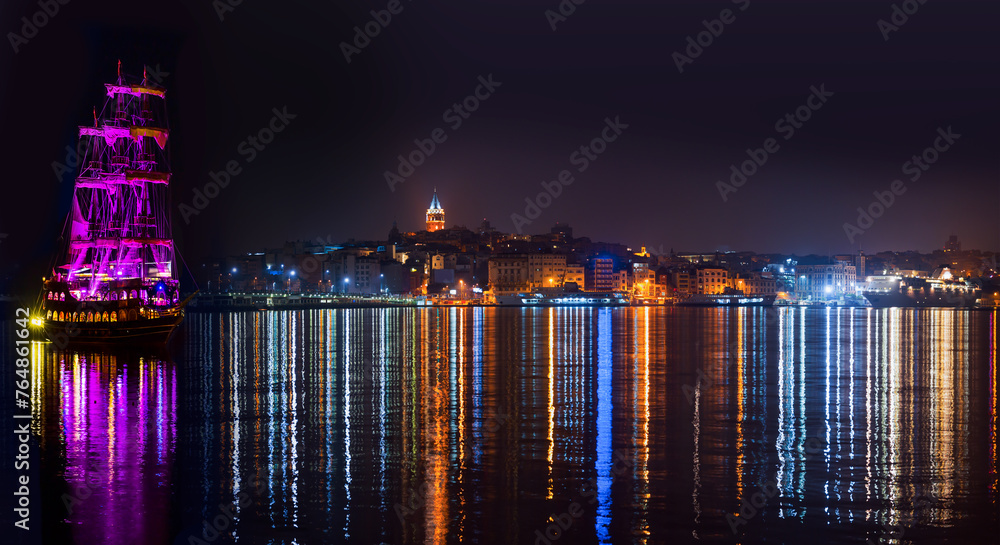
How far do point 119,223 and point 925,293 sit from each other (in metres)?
106

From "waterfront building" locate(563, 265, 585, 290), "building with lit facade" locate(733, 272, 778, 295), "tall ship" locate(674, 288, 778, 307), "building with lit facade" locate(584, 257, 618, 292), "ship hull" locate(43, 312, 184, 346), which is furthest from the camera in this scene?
"building with lit facade" locate(733, 272, 778, 295)

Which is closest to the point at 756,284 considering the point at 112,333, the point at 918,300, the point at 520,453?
the point at 918,300

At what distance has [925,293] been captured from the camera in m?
121

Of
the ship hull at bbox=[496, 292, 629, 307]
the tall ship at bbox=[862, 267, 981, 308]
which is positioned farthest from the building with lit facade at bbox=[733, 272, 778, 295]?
the ship hull at bbox=[496, 292, 629, 307]

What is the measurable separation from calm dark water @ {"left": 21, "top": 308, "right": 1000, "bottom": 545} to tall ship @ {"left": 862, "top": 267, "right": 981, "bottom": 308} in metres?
99.5

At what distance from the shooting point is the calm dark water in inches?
388

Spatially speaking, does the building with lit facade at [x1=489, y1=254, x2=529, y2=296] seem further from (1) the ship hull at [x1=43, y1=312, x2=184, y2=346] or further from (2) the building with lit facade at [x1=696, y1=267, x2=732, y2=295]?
(1) the ship hull at [x1=43, y1=312, x2=184, y2=346]

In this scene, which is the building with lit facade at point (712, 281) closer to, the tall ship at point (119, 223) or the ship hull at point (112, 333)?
the tall ship at point (119, 223)

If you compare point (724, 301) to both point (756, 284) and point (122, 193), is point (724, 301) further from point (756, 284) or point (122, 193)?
point (122, 193)

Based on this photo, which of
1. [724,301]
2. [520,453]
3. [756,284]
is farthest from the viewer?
[756,284]

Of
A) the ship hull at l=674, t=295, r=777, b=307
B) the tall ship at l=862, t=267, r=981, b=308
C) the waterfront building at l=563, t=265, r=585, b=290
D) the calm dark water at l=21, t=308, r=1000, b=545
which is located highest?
the waterfront building at l=563, t=265, r=585, b=290

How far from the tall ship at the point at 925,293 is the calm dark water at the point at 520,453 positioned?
99.5 meters

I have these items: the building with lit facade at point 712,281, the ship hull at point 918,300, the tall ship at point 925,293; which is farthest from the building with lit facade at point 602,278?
the ship hull at point 918,300

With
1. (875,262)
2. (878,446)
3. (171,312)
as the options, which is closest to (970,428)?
(878,446)
